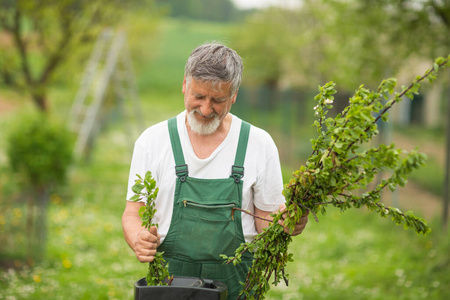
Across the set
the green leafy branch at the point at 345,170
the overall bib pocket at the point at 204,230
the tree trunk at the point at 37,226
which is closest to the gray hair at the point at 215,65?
the green leafy branch at the point at 345,170

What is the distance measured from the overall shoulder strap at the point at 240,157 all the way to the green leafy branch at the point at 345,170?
348mm

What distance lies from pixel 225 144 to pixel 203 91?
12.5 inches

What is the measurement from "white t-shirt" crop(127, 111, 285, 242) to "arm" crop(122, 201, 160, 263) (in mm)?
109

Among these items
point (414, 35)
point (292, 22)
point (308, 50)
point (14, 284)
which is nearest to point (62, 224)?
point (14, 284)

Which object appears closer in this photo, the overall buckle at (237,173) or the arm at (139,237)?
the arm at (139,237)

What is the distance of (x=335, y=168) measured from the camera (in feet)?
7.25

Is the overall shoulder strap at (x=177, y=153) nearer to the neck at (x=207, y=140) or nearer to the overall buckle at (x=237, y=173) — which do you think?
the neck at (x=207, y=140)

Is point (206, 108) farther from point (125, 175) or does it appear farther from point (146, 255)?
point (125, 175)

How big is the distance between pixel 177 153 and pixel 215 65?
471 millimetres

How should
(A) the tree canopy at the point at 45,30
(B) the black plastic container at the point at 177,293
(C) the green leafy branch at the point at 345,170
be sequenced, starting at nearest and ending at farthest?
(C) the green leafy branch at the point at 345,170 < (B) the black plastic container at the point at 177,293 < (A) the tree canopy at the point at 45,30

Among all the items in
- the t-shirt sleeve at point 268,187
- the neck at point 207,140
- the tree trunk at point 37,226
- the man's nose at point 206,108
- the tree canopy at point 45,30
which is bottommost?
the tree trunk at point 37,226

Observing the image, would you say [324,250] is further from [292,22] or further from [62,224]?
[292,22]

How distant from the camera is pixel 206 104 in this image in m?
2.55

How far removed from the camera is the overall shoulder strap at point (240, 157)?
8.71 feet
